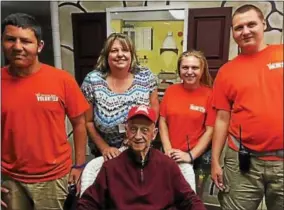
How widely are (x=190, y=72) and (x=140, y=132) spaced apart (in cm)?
33

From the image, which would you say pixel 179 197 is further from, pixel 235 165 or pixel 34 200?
pixel 34 200

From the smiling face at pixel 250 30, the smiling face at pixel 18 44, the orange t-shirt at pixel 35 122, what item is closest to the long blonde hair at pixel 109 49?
the orange t-shirt at pixel 35 122

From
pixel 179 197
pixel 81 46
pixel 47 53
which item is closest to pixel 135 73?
pixel 81 46

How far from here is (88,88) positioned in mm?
1052

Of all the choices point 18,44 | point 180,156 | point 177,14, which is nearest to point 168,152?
point 180,156

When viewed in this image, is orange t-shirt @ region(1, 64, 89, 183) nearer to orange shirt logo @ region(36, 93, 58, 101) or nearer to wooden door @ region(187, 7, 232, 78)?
orange shirt logo @ region(36, 93, 58, 101)

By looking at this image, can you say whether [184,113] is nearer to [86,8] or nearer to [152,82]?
[152,82]

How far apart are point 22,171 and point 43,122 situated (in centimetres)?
17

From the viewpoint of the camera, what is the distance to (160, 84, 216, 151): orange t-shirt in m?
1.02

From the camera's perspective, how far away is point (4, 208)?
0.82m

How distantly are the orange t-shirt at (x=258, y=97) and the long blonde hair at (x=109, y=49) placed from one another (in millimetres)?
415

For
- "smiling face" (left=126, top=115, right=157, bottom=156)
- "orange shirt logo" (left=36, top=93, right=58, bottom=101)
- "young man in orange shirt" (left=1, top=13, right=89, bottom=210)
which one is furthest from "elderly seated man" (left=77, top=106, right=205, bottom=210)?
"orange shirt logo" (left=36, top=93, right=58, bottom=101)

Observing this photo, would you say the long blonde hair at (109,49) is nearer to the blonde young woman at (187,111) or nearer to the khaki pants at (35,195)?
the blonde young woman at (187,111)

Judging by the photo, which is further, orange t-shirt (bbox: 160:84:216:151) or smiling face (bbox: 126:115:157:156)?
orange t-shirt (bbox: 160:84:216:151)
